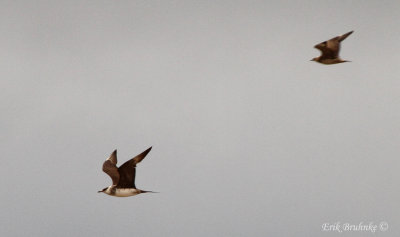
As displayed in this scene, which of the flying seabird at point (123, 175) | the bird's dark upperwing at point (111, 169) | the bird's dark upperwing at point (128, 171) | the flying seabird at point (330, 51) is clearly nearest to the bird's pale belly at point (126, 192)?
the flying seabird at point (123, 175)

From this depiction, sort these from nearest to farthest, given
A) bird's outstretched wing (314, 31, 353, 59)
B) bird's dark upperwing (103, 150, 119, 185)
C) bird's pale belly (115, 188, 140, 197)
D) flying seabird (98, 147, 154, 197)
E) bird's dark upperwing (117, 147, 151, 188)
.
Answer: bird's dark upperwing (117, 147, 151, 188) < flying seabird (98, 147, 154, 197) < bird's dark upperwing (103, 150, 119, 185) < bird's pale belly (115, 188, 140, 197) < bird's outstretched wing (314, 31, 353, 59)

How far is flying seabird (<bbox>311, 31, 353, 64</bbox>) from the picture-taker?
24766 millimetres

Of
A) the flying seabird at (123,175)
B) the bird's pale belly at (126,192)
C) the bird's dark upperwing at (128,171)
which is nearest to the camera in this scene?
the bird's dark upperwing at (128,171)

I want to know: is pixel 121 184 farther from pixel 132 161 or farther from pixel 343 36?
pixel 343 36

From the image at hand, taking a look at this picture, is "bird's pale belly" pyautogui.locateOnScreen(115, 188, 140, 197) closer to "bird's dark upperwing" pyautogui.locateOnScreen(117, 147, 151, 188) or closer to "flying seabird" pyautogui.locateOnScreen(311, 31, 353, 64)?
"bird's dark upperwing" pyautogui.locateOnScreen(117, 147, 151, 188)

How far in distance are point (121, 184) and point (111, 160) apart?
936mm

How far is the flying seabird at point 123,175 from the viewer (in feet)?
73.9

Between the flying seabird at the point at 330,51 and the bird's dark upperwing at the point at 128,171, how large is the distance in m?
7.19

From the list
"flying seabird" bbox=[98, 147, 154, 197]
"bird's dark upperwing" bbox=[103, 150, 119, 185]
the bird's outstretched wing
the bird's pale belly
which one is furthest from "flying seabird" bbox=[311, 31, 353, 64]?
"bird's dark upperwing" bbox=[103, 150, 119, 185]

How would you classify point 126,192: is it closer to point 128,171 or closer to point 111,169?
point 128,171

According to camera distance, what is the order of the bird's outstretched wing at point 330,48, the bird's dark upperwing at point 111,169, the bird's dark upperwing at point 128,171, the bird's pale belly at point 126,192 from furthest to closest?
the bird's outstretched wing at point 330,48 → the bird's pale belly at point 126,192 → the bird's dark upperwing at point 111,169 → the bird's dark upperwing at point 128,171

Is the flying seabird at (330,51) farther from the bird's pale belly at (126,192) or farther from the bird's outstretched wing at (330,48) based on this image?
the bird's pale belly at (126,192)

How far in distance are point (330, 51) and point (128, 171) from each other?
813 centimetres

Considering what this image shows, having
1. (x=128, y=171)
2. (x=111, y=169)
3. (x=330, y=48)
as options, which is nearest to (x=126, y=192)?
(x=128, y=171)
